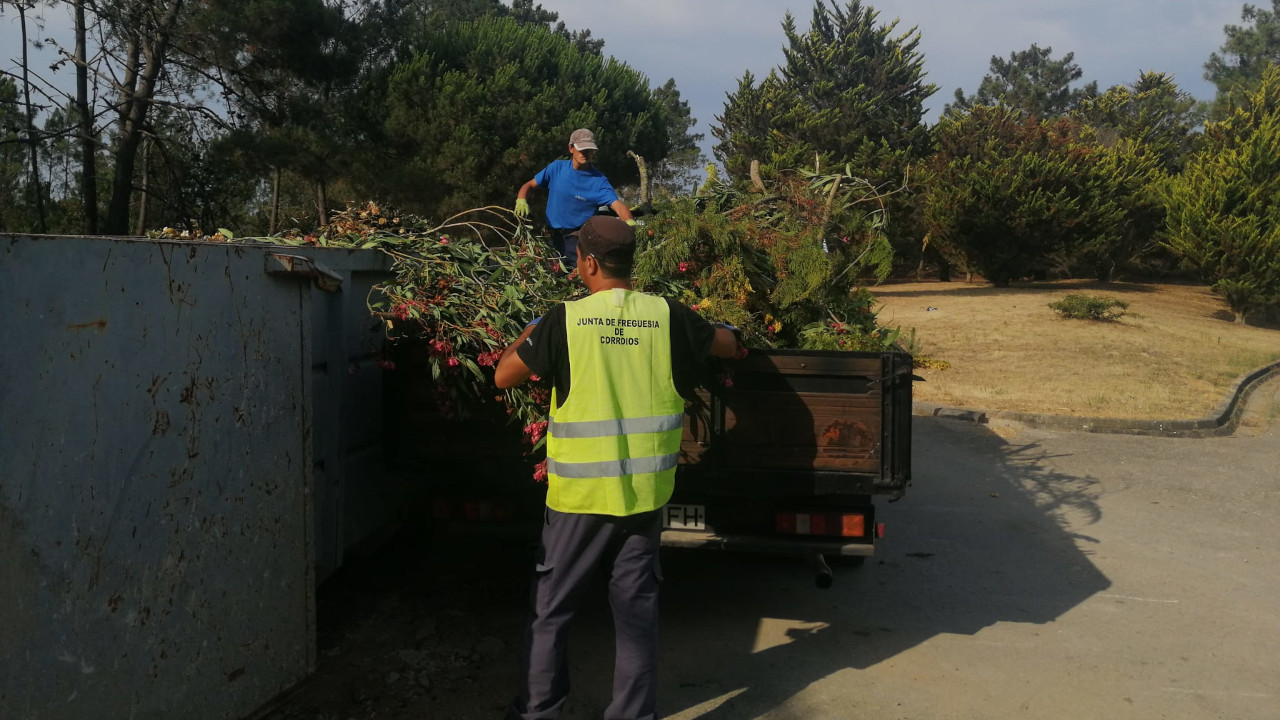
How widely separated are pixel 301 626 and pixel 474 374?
117cm

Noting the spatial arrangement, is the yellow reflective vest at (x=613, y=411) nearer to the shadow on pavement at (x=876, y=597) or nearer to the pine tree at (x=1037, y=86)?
the shadow on pavement at (x=876, y=597)

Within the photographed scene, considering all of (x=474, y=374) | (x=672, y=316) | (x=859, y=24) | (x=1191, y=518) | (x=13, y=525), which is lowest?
(x=1191, y=518)

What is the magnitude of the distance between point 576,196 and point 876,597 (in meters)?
3.05

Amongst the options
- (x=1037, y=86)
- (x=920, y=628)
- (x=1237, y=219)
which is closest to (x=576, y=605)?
(x=920, y=628)

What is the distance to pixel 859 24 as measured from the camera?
38375mm

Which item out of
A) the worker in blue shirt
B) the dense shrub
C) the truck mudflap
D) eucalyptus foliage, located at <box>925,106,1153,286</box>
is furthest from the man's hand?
eucalyptus foliage, located at <box>925,106,1153,286</box>

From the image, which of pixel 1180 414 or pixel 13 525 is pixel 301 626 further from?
pixel 1180 414

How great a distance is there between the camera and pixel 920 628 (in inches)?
194

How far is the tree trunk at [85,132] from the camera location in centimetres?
1636

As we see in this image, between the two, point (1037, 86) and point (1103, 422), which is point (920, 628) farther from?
point (1037, 86)

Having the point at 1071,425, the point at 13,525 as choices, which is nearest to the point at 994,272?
the point at 1071,425

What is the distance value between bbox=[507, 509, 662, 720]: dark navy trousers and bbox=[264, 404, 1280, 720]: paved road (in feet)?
1.97

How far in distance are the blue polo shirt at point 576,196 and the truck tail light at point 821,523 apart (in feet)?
8.78

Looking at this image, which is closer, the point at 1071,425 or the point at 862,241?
the point at 862,241
